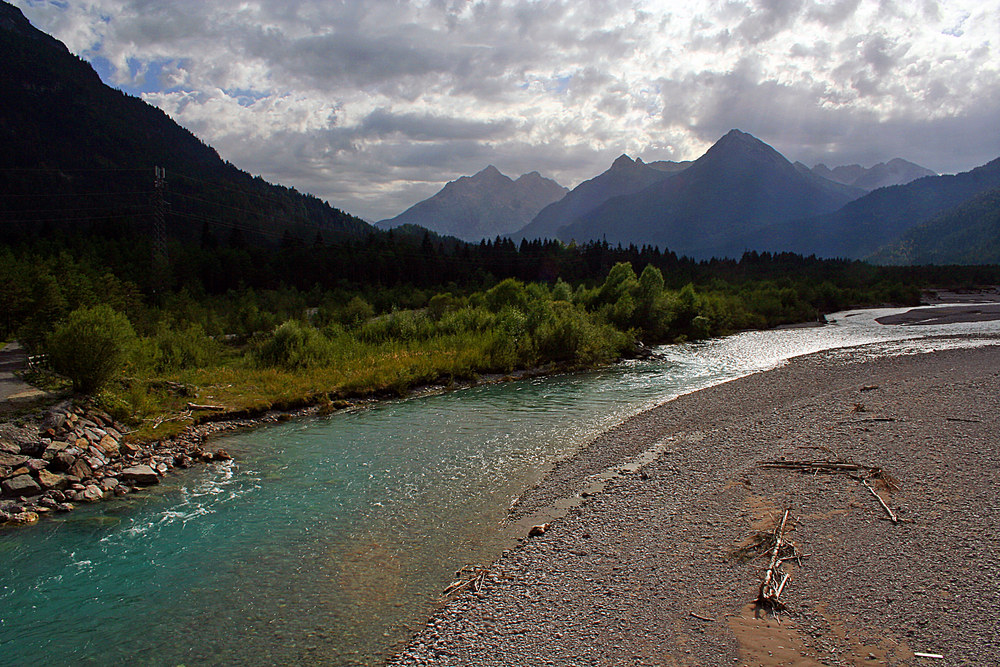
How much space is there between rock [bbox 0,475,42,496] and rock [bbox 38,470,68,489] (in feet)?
0.47

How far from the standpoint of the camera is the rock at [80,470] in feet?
46.3

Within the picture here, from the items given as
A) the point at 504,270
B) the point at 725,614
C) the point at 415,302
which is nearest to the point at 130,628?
the point at 725,614

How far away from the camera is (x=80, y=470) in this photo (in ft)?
46.6

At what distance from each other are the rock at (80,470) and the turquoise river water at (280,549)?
5.44 feet

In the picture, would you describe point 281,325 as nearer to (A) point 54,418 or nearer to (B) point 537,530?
(A) point 54,418

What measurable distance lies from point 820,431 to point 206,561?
16578mm

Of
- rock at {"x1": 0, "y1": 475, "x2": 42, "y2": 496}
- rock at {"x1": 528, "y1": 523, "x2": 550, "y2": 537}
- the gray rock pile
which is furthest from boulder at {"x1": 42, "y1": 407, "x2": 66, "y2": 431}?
rock at {"x1": 528, "y1": 523, "x2": 550, "y2": 537}

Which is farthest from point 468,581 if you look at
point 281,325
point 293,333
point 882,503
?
point 281,325

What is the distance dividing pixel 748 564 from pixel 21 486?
53.1 ft

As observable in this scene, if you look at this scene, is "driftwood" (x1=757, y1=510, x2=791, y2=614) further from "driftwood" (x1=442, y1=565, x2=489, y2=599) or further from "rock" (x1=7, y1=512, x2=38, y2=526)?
"rock" (x1=7, y1=512, x2=38, y2=526)

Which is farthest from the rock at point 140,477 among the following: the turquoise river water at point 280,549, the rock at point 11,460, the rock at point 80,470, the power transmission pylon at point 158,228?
the power transmission pylon at point 158,228

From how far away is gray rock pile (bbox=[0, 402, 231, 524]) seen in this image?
12.9 metres

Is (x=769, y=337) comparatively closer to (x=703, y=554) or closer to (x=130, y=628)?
(x=703, y=554)

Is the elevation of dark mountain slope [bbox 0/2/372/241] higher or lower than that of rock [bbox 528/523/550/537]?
higher
